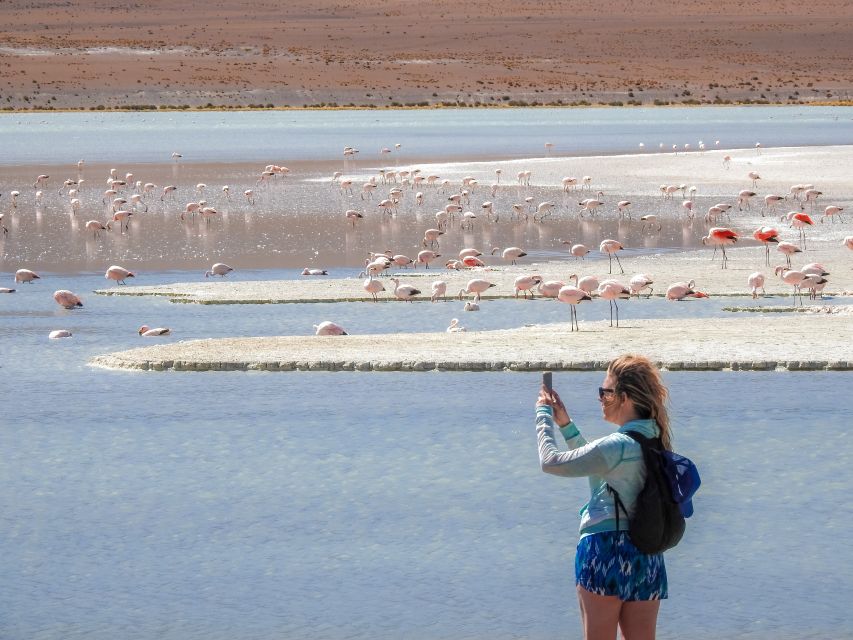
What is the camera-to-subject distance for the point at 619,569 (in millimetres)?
4617

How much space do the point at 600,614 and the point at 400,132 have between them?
5397 centimetres

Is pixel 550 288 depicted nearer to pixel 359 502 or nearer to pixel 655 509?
pixel 359 502

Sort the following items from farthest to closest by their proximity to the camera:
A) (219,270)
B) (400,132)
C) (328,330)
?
(400,132) → (219,270) → (328,330)

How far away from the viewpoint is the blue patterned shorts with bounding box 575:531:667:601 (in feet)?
15.1

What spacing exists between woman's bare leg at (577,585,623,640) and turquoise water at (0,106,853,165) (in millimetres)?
37803

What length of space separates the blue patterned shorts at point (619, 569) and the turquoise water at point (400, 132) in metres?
37.8

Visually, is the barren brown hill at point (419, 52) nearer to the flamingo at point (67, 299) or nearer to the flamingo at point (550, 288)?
the flamingo at point (67, 299)

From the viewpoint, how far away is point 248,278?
64.8 feet

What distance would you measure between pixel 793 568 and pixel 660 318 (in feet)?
27.0

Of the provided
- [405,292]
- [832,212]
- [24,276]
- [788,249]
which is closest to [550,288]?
[405,292]

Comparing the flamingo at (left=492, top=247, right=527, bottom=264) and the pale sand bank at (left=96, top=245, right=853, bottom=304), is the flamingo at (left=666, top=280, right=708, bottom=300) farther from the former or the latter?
the flamingo at (left=492, top=247, right=527, bottom=264)

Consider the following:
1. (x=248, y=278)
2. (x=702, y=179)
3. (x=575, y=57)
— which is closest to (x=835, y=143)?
(x=702, y=179)

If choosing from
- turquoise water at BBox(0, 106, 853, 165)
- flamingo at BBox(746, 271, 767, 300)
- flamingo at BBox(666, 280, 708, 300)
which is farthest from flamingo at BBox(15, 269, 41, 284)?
turquoise water at BBox(0, 106, 853, 165)

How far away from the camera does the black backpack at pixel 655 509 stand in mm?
4535
